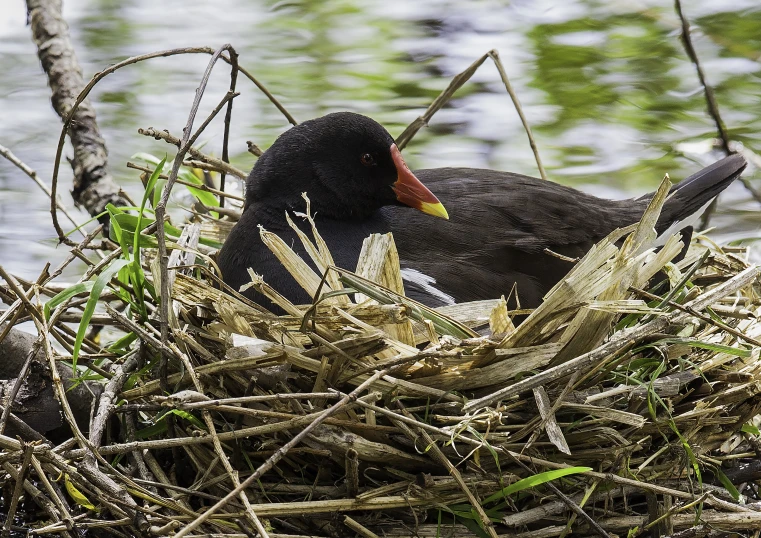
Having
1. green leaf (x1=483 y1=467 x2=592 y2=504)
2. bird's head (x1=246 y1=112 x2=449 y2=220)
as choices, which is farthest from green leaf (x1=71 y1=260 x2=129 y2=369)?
green leaf (x1=483 y1=467 x2=592 y2=504)

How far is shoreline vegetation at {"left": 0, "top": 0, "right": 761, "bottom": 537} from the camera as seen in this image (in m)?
1.78

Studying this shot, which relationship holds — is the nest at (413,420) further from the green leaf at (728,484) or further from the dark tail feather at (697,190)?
the dark tail feather at (697,190)

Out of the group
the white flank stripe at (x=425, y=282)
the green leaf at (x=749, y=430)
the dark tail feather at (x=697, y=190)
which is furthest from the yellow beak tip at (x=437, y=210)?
the green leaf at (x=749, y=430)

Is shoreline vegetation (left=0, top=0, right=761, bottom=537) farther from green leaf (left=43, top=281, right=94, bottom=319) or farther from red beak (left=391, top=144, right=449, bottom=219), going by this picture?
red beak (left=391, top=144, right=449, bottom=219)

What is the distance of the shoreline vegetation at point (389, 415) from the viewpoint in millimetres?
1778

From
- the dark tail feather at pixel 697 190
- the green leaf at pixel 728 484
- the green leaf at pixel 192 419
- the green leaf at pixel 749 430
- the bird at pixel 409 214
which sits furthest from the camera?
the dark tail feather at pixel 697 190

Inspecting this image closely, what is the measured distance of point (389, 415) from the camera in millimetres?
1698

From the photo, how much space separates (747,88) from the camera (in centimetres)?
430

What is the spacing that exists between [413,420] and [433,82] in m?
2.98

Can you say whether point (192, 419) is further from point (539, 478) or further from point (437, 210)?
point (437, 210)

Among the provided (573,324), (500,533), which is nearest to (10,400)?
(500,533)

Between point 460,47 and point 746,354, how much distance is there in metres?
3.05

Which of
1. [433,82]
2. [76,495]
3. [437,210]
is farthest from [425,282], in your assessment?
[433,82]

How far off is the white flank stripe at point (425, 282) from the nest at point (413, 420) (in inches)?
12.2
